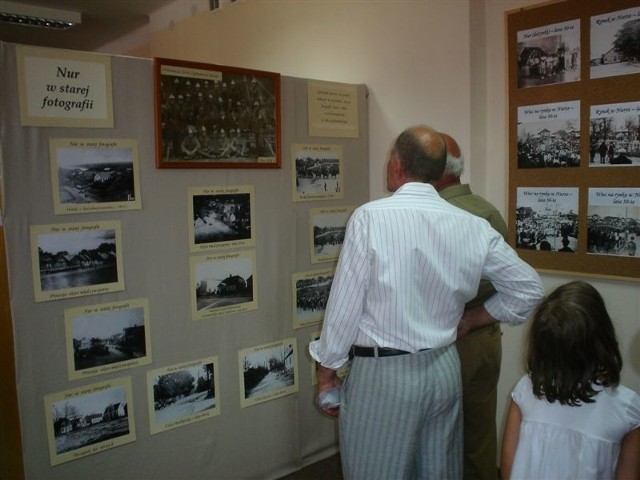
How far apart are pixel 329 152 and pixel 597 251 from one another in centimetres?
124

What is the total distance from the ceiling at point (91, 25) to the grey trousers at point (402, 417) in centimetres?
380

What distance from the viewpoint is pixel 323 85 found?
2457mm

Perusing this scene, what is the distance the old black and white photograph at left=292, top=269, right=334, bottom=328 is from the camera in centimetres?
242

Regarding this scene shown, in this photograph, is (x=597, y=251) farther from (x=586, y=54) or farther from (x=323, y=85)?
(x=323, y=85)

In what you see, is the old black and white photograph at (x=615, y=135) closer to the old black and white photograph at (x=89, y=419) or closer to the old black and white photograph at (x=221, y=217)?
the old black and white photograph at (x=221, y=217)

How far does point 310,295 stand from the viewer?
2.47 m

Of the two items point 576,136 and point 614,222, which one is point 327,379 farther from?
point 576,136

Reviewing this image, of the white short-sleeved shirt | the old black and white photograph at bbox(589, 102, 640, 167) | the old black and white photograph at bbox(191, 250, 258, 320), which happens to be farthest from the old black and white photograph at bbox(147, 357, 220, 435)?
the old black and white photograph at bbox(589, 102, 640, 167)

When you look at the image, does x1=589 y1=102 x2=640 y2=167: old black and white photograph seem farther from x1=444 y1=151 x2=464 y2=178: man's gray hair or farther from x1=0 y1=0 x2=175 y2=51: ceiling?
x1=0 y1=0 x2=175 y2=51: ceiling

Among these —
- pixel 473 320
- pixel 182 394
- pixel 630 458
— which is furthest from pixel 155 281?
pixel 630 458

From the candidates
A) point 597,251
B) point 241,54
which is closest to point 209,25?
point 241,54

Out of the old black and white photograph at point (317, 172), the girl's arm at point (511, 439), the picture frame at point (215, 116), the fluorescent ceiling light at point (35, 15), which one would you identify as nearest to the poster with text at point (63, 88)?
the picture frame at point (215, 116)

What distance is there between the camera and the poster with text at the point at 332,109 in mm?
2418

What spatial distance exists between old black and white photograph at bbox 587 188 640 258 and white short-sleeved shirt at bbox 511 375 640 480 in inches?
35.7
